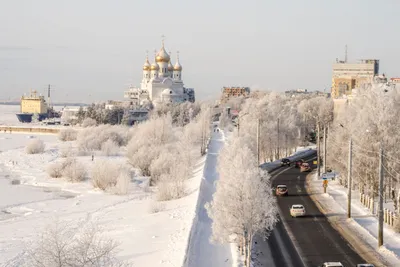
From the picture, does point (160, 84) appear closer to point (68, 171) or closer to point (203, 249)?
point (68, 171)

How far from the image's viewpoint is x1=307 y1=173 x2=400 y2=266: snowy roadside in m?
20.6

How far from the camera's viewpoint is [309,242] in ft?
73.0

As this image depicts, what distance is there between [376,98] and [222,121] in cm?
6285

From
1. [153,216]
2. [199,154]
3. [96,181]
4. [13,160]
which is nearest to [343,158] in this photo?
[153,216]

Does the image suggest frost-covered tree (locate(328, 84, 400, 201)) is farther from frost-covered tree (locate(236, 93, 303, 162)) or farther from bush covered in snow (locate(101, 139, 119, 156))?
bush covered in snow (locate(101, 139, 119, 156))

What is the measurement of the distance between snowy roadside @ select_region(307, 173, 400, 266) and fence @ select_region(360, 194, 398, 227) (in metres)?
0.25

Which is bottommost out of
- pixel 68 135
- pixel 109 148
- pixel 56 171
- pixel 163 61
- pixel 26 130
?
pixel 26 130

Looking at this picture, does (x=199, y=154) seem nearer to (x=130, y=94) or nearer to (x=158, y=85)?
(x=158, y=85)

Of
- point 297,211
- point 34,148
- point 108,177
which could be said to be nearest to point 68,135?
point 34,148

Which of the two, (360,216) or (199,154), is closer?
(360,216)

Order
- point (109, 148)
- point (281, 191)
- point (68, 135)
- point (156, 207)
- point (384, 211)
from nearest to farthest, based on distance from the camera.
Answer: point (384, 211) → point (156, 207) → point (281, 191) → point (109, 148) → point (68, 135)

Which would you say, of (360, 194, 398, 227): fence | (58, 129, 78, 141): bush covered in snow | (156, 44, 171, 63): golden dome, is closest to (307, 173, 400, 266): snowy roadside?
(360, 194, 398, 227): fence

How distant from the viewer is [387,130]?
29422mm

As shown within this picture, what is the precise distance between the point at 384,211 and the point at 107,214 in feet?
47.2
